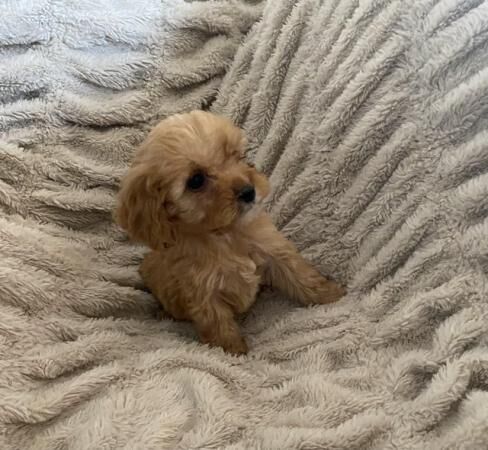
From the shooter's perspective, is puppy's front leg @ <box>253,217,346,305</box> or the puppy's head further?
puppy's front leg @ <box>253,217,346,305</box>

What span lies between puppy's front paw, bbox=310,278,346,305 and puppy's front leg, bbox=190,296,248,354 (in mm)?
204

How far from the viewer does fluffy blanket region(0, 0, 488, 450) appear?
1.39 m

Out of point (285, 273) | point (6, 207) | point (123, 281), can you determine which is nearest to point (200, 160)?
point (285, 273)

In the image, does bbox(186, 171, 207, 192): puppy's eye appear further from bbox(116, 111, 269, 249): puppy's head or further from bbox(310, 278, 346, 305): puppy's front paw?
bbox(310, 278, 346, 305): puppy's front paw

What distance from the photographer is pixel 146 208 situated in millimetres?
1611

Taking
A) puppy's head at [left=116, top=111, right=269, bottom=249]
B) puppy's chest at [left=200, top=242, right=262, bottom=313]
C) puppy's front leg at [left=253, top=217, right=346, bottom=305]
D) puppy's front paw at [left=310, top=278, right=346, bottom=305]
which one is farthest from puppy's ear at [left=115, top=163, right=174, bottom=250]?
puppy's front paw at [left=310, top=278, right=346, bottom=305]

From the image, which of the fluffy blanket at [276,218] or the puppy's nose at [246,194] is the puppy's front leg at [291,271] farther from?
the puppy's nose at [246,194]

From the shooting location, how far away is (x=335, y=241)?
1.76 meters

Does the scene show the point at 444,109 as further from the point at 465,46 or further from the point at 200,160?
the point at 200,160

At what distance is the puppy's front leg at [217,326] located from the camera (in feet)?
5.60

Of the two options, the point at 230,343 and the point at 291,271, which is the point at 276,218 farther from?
the point at 230,343

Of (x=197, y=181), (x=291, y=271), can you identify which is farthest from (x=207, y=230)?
(x=291, y=271)

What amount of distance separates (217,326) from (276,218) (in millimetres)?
347

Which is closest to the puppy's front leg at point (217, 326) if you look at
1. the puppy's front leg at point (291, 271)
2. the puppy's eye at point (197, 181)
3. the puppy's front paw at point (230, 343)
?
the puppy's front paw at point (230, 343)
